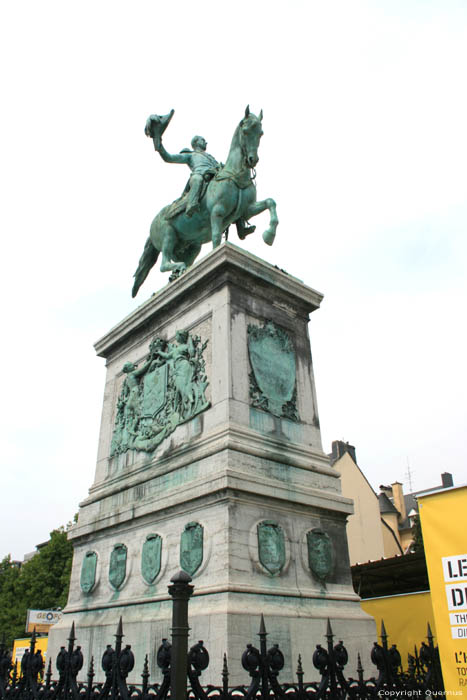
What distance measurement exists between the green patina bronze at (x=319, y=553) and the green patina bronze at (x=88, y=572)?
10.9 ft

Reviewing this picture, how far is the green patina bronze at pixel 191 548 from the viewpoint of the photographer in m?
7.10

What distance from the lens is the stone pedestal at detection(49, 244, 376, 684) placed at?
22.5 ft

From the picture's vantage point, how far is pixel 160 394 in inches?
364

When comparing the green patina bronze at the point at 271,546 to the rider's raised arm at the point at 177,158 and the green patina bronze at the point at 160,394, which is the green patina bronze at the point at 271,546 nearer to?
the green patina bronze at the point at 160,394

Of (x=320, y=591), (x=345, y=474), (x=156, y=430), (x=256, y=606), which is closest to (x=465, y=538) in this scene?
(x=256, y=606)

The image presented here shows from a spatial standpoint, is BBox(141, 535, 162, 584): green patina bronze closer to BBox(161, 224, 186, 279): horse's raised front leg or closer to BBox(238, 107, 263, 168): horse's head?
BBox(161, 224, 186, 279): horse's raised front leg

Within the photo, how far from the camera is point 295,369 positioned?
30.1ft

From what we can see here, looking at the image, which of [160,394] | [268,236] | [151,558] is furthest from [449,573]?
[268,236]

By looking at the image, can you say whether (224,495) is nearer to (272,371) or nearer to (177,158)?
(272,371)

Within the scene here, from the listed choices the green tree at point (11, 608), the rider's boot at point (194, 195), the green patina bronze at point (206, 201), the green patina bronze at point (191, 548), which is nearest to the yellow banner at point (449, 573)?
the green patina bronze at point (191, 548)

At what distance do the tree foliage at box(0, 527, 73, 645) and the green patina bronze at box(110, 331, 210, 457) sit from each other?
1027 inches

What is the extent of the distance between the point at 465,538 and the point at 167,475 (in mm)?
4648

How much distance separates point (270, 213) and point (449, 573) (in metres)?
6.97

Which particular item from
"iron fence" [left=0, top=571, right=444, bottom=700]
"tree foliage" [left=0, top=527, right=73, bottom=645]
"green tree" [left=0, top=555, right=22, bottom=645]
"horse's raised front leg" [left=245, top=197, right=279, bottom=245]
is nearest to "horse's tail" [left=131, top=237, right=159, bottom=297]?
"horse's raised front leg" [left=245, top=197, right=279, bottom=245]
